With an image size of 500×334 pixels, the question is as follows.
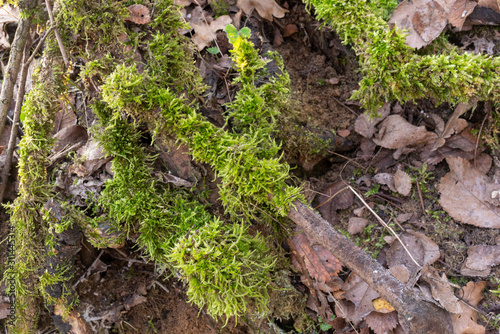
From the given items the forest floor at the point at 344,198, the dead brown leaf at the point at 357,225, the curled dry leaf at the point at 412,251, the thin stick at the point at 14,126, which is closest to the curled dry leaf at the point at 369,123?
the forest floor at the point at 344,198

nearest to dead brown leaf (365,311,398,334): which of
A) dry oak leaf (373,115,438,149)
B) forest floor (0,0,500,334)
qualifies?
forest floor (0,0,500,334)

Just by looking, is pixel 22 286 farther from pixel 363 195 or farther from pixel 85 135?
pixel 363 195

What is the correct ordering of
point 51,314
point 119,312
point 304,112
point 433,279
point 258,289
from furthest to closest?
point 304,112 < point 119,312 < point 51,314 < point 433,279 < point 258,289

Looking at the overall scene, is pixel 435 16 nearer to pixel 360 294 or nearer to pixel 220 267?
pixel 360 294

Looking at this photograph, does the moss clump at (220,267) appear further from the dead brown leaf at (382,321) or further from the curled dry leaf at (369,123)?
the curled dry leaf at (369,123)

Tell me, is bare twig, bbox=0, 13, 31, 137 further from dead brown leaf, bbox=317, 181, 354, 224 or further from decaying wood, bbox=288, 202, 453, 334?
dead brown leaf, bbox=317, 181, 354, 224

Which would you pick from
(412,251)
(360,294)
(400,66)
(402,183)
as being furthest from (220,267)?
(400,66)

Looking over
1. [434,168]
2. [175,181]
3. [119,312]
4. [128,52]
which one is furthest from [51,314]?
[434,168]
